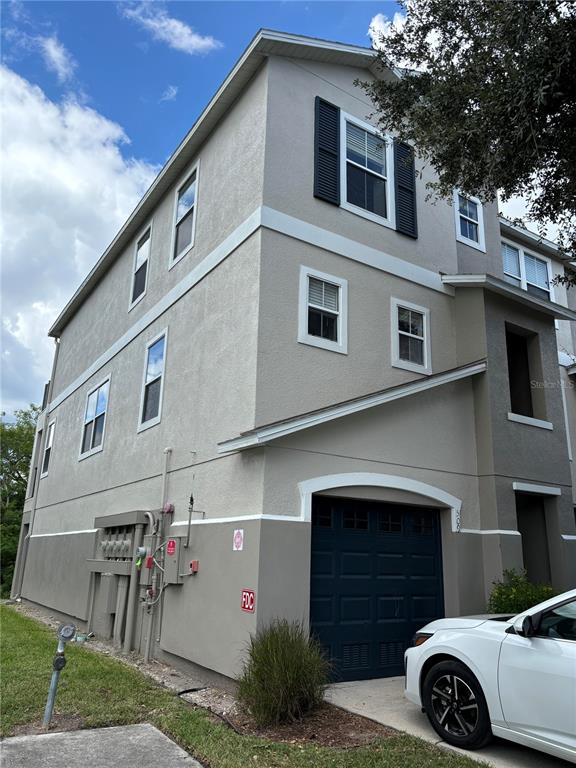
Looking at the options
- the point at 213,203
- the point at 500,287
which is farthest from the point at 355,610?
the point at 213,203

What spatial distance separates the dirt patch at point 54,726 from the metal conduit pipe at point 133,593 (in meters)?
4.29

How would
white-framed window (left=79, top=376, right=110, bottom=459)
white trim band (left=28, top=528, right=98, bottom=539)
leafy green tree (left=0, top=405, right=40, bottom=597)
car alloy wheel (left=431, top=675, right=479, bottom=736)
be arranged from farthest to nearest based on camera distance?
leafy green tree (left=0, top=405, right=40, bottom=597)
white-framed window (left=79, top=376, right=110, bottom=459)
white trim band (left=28, top=528, right=98, bottom=539)
car alloy wheel (left=431, top=675, right=479, bottom=736)

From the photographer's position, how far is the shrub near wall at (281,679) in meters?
6.46

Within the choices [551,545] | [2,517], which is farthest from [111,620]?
[2,517]

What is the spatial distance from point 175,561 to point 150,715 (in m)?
3.06

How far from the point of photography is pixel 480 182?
834cm

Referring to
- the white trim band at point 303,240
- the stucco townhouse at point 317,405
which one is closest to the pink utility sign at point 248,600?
the stucco townhouse at point 317,405

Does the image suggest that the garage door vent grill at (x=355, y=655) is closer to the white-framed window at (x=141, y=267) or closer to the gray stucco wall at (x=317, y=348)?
the gray stucco wall at (x=317, y=348)

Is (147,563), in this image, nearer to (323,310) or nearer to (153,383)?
(153,383)

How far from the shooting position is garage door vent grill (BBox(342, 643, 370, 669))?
8477 millimetres

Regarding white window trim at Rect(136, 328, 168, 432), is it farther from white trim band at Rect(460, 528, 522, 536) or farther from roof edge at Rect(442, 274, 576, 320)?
white trim band at Rect(460, 528, 522, 536)

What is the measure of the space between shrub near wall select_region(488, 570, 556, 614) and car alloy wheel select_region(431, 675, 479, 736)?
136 inches

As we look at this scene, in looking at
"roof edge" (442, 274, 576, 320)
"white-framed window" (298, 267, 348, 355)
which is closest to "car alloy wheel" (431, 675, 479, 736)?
"white-framed window" (298, 267, 348, 355)

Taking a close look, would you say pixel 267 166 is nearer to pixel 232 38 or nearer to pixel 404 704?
pixel 232 38
